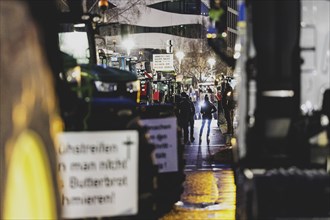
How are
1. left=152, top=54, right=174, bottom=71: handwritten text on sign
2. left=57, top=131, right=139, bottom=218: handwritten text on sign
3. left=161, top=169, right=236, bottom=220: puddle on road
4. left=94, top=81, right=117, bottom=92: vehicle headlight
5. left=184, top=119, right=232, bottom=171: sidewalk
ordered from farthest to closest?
left=152, top=54, right=174, bottom=71: handwritten text on sign
left=184, top=119, right=232, bottom=171: sidewalk
left=94, top=81, right=117, bottom=92: vehicle headlight
left=161, top=169, right=236, bottom=220: puddle on road
left=57, top=131, right=139, bottom=218: handwritten text on sign

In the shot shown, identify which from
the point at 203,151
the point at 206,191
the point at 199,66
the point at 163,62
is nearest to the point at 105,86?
the point at 206,191

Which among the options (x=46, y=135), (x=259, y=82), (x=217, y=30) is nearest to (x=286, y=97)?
(x=259, y=82)

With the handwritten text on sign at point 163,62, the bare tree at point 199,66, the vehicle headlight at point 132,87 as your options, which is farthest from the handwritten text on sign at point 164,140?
the bare tree at point 199,66

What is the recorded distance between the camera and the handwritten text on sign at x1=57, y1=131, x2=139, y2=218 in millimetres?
5059

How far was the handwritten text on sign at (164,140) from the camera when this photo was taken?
25.9 ft

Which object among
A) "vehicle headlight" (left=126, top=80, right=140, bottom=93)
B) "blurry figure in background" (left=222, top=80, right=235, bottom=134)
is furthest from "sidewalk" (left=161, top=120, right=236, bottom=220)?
"blurry figure in background" (left=222, top=80, right=235, bottom=134)

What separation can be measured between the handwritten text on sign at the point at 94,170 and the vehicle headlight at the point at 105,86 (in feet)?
19.1

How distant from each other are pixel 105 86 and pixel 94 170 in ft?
21.7

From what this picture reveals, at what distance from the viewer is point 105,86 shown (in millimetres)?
11609

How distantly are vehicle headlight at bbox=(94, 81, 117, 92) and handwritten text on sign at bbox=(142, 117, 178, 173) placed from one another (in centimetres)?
323

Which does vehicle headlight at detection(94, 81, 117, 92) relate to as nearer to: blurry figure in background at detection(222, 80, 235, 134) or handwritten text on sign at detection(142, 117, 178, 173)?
handwritten text on sign at detection(142, 117, 178, 173)

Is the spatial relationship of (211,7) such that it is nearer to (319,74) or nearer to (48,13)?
(319,74)

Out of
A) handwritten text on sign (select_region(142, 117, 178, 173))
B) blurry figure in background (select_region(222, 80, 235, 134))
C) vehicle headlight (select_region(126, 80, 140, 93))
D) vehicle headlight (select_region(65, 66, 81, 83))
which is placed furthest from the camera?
blurry figure in background (select_region(222, 80, 235, 134))

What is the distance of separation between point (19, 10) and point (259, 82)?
2361mm
